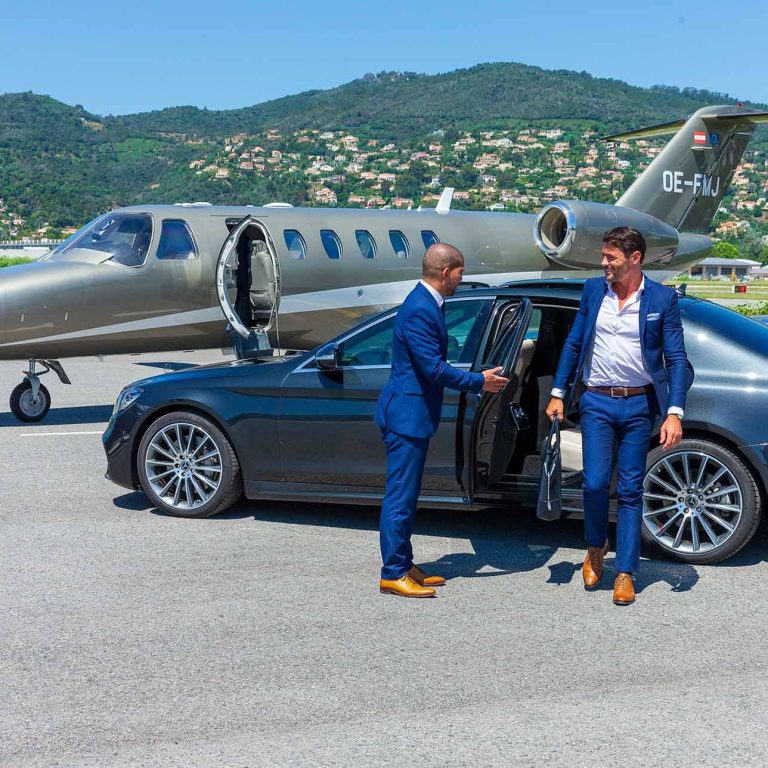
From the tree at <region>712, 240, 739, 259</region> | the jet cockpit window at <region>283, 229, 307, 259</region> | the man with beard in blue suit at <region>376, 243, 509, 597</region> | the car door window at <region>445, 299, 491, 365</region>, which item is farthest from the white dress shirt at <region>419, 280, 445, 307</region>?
the tree at <region>712, 240, 739, 259</region>

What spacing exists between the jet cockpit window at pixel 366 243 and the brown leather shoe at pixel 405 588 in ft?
35.4

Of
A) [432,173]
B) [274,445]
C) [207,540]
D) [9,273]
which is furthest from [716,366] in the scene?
[432,173]

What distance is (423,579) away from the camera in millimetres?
5664

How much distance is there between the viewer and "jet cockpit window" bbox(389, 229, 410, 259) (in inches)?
650

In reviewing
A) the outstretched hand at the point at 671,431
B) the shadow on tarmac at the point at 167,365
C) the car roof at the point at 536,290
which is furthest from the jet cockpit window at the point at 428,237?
the outstretched hand at the point at 671,431

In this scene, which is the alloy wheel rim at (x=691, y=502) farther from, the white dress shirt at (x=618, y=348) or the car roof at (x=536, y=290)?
the car roof at (x=536, y=290)

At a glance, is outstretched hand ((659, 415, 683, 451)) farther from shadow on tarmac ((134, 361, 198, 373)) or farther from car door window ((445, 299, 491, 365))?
shadow on tarmac ((134, 361, 198, 373))

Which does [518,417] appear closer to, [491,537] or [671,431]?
[491,537]

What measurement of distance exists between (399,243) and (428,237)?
75 centimetres

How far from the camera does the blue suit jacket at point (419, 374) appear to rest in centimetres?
529

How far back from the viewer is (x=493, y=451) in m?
6.29

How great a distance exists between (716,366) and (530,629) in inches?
84.3

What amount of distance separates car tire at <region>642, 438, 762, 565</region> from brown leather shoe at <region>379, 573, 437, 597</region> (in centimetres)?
149

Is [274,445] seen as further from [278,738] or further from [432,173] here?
[432,173]
